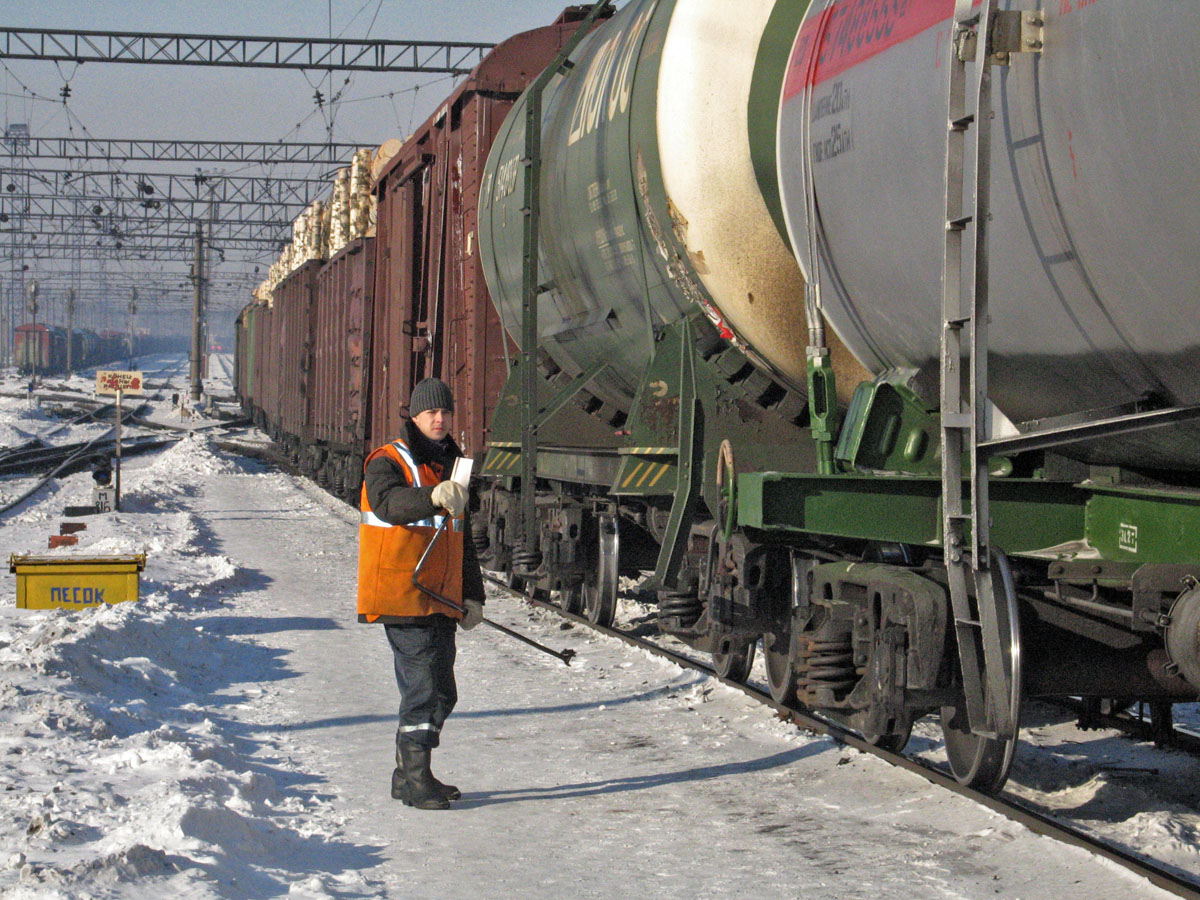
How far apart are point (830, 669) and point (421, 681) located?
1.57m

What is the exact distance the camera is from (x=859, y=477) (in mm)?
4844

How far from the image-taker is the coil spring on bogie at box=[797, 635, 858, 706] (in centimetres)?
532

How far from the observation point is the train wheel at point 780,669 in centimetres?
660

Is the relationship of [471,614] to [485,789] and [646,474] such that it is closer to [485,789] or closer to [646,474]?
[485,789]

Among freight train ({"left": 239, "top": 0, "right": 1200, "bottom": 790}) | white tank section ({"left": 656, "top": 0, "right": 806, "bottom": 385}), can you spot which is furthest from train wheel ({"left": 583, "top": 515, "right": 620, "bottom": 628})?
white tank section ({"left": 656, "top": 0, "right": 806, "bottom": 385})

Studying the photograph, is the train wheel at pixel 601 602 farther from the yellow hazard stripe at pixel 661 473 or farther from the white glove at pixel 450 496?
the white glove at pixel 450 496

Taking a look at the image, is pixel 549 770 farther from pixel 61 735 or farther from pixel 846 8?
pixel 846 8

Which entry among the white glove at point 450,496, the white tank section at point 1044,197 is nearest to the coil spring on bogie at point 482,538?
the white glove at point 450,496

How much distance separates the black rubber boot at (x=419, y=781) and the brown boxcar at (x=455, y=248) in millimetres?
6619

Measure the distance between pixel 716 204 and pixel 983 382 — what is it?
8.61 ft

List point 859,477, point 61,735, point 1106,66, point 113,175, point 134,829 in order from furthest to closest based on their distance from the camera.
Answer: point 113,175 → point 61,735 → point 859,477 → point 134,829 → point 1106,66

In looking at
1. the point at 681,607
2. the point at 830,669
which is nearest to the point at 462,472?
the point at 830,669

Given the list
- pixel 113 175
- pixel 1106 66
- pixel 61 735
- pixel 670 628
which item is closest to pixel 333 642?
pixel 670 628

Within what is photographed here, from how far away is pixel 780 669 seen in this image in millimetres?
6855
